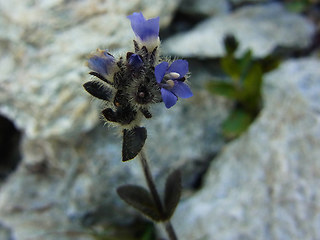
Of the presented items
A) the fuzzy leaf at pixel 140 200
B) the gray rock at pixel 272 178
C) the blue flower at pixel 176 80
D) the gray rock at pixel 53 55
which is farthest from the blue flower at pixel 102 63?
the gray rock at pixel 272 178

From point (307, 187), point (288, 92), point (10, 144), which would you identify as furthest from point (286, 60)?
point (10, 144)

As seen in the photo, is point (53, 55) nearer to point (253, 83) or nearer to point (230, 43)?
point (230, 43)

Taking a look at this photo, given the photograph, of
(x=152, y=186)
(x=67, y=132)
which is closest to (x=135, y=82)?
(x=152, y=186)

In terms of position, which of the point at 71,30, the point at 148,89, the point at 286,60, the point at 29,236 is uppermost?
the point at 71,30

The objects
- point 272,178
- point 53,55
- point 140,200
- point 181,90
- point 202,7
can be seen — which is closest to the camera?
point 181,90

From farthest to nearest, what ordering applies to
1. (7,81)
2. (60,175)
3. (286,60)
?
(286,60) → (60,175) → (7,81)

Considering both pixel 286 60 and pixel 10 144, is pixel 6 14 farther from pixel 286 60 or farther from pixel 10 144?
pixel 286 60

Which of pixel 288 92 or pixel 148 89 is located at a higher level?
pixel 148 89
